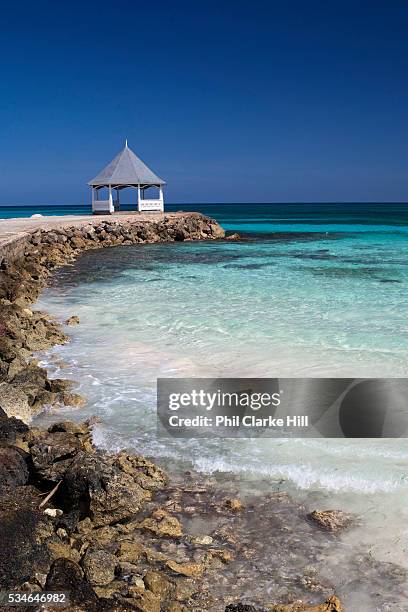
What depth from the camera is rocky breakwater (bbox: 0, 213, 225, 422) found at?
5.75 meters

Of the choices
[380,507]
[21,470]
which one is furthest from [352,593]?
[21,470]

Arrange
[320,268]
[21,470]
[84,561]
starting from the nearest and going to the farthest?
[84,561]
[21,470]
[320,268]

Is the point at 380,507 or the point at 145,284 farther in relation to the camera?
the point at 145,284

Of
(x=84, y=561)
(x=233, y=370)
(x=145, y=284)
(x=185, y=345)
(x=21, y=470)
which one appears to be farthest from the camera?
(x=145, y=284)

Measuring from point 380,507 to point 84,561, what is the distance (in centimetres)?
210

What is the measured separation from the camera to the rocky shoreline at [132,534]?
2.88 metres

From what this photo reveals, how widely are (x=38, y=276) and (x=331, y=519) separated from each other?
12.2m

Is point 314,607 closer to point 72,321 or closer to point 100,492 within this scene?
point 100,492

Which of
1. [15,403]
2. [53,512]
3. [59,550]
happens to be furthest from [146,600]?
[15,403]

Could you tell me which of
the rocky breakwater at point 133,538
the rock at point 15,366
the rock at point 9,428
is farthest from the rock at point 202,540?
the rock at point 15,366

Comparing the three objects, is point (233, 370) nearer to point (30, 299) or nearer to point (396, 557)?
point (396, 557)

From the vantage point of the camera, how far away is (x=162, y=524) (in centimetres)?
354

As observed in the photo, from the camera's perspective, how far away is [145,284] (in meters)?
14.4

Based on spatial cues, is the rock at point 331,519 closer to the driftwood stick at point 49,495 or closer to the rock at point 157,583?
A: the rock at point 157,583
